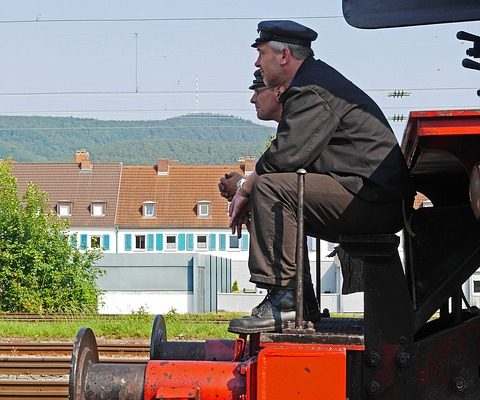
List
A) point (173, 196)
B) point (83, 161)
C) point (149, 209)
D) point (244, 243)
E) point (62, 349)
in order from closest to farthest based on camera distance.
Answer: point (62, 349) → point (244, 243) → point (149, 209) → point (173, 196) → point (83, 161)

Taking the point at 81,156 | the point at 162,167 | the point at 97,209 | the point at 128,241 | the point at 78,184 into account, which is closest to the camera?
the point at 128,241

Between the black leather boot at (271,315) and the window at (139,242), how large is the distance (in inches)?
2847

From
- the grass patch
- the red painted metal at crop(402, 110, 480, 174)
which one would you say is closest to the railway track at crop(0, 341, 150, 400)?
the grass patch

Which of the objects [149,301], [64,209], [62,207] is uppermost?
[62,207]

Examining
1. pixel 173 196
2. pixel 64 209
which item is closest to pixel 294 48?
pixel 173 196

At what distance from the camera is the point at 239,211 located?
5.26 m

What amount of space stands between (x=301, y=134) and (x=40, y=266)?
109ft

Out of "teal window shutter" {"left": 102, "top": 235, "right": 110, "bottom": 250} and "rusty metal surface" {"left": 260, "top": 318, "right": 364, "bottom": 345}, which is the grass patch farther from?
"teal window shutter" {"left": 102, "top": 235, "right": 110, "bottom": 250}

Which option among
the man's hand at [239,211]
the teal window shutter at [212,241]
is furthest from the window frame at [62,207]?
the man's hand at [239,211]

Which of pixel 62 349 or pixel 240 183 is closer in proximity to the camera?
pixel 240 183

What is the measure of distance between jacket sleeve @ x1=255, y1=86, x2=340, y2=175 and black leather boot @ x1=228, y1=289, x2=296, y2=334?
0.60m

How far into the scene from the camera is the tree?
36156 mm

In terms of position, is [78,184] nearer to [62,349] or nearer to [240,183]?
[62,349]

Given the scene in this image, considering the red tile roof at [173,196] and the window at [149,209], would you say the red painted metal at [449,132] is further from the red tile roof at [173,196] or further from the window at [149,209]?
the window at [149,209]
